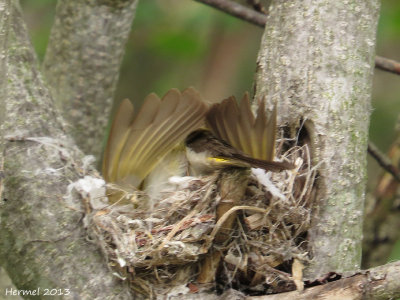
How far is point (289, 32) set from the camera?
3.46 metres

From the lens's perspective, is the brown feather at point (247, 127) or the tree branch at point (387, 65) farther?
the tree branch at point (387, 65)

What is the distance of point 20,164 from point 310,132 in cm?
124

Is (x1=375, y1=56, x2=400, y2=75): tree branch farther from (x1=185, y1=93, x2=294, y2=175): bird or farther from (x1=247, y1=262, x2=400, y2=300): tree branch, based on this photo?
(x1=247, y1=262, x2=400, y2=300): tree branch

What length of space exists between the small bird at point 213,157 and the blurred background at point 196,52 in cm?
246

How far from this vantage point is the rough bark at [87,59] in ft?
14.5

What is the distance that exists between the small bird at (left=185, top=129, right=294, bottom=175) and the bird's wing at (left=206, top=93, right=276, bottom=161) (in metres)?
0.05

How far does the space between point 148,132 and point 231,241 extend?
0.84m

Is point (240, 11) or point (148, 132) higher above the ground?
point (240, 11)

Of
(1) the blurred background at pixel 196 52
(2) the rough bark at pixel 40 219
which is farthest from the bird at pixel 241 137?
(1) the blurred background at pixel 196 52

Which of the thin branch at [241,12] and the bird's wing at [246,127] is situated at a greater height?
the thin branch at [241,12]

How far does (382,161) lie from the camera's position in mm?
4410

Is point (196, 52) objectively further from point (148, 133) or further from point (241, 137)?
point (241, 137)

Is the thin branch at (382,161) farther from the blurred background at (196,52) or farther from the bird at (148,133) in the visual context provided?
the blurred background at (196,52)

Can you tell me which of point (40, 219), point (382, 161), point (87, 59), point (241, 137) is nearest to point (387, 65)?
point (382, 161)
